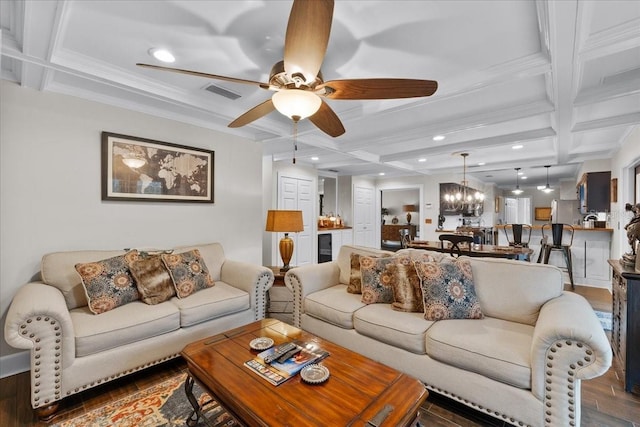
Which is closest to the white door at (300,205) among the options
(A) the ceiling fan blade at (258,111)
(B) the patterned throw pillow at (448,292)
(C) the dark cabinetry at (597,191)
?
(A) the ceiling fan blade at (258,111)

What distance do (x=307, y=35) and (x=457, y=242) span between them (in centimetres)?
338

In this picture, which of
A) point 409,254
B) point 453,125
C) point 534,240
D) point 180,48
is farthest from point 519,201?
point 180,48

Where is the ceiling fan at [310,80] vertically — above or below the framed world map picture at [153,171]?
above

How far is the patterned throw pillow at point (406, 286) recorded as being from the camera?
2.30m

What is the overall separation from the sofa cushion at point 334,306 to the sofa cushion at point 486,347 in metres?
0.67

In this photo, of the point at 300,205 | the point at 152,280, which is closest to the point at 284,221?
the point at 152,280

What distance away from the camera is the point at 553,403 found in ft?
4.94

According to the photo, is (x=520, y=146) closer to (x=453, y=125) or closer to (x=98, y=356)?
(x=453, y=125)

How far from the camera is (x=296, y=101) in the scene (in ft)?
5.62

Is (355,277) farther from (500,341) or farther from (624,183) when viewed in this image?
(624,183)

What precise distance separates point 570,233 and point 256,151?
5635mm

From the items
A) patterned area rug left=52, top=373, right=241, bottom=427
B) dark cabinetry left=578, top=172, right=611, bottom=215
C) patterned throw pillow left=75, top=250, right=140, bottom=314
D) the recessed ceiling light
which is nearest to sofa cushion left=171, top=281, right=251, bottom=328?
patterned throw pillow left=75, top=250, right=140, bottom=314

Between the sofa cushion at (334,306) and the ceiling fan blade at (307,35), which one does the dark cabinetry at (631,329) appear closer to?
the sofa cushion at (334,306)

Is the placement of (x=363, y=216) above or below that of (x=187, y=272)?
above
